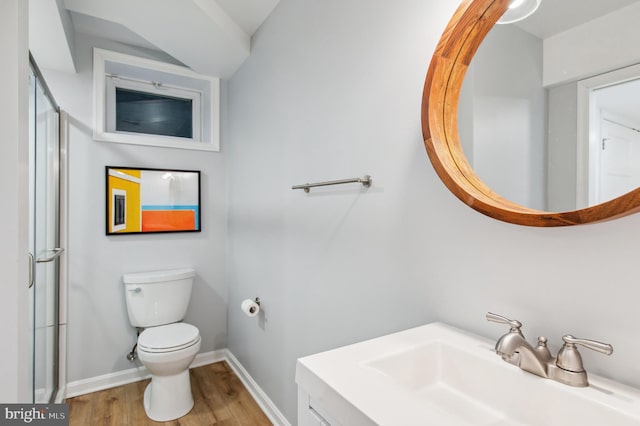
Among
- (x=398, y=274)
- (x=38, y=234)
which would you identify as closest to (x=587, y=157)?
(x=398, y=274)

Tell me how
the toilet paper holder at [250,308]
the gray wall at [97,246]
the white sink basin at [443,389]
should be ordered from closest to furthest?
the white sink basin at [443,389], the toilet paper holder at [250,308], the gray wall at [97,246]

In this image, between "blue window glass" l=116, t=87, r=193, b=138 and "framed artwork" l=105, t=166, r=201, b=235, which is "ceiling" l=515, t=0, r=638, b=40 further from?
"blue window glass" l=116, t=87, r=193, b=138

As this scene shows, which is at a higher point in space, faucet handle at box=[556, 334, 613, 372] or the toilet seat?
faucet handle at box=[556, 334, 613, 372]

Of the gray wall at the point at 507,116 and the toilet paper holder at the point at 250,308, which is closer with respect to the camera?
the gray wall at the point at 507,116

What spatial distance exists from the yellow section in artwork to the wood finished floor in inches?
44.0

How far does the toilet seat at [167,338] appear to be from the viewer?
6.61 feet

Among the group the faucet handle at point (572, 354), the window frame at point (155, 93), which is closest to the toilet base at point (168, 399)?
the window frame at point (155, 93)

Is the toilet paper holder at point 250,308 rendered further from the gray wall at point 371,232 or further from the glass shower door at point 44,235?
the glass shower door at point 44,235

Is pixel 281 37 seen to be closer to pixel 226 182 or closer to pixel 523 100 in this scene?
pixel 226 182

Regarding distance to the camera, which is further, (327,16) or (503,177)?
(327,16)

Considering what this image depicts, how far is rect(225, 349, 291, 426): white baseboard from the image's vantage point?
1962 millimetres

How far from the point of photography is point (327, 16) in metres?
Result: 1.56

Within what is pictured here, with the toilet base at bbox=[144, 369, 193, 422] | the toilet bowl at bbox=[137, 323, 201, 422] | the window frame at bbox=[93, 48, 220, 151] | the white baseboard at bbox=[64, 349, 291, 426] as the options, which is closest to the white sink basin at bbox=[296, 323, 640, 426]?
the white baseboard at bbox=[64, 349, 291, 426]

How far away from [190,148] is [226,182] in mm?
381
